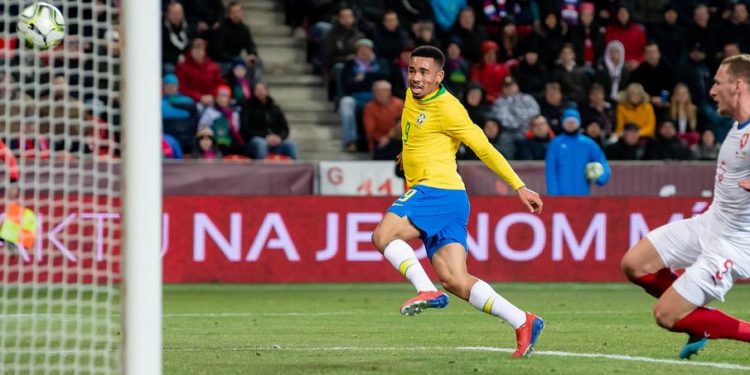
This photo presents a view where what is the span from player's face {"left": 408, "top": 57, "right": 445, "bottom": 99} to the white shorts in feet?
5.80

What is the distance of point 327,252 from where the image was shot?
17.0m

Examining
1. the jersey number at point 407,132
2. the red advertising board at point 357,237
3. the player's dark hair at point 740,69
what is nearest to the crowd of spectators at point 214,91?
the red advertising board at point 357,237

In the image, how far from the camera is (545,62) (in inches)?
868

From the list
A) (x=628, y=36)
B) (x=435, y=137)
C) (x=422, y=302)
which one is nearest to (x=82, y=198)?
(x=435, y=137)

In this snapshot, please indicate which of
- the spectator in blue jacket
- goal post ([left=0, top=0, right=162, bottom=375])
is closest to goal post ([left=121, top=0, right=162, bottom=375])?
goal post ([left=0, top=0, right=162, bottom=375])

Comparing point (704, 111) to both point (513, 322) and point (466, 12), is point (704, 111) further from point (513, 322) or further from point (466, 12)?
point (513, 322)

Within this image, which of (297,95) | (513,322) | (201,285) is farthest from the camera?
(297,95)

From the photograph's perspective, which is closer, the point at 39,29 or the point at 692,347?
the point at 692,347

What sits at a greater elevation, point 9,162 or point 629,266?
point 9,162

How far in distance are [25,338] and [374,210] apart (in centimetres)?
660

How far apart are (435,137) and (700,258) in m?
1.96

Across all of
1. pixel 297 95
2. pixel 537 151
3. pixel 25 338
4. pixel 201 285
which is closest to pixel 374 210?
pixel 201 285

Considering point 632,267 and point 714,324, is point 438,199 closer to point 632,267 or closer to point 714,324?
point 632,267

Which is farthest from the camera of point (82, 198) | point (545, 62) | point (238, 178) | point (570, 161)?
point (545, 62)
